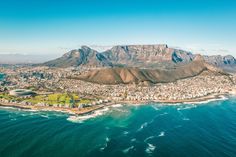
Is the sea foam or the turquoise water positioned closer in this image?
the turquoise water

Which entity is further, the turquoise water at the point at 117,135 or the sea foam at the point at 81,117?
the sea foam at the point at 81,117

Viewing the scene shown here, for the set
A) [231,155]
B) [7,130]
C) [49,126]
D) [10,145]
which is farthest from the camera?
[49,126]

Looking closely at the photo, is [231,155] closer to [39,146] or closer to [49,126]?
[39,146]

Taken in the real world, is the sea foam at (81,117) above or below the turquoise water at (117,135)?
above

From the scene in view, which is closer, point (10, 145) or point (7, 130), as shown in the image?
point (10, 145)

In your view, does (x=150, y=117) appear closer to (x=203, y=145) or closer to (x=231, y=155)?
(x=203, y=145)

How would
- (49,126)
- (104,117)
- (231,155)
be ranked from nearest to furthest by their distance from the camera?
(231,155) → (49,126) → (104,117)

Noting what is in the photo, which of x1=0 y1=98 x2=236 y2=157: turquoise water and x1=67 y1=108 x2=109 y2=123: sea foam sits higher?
x1=67 y1=108 x2=109 y2=123: sea foam

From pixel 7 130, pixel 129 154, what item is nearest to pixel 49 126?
pixel 7 130
